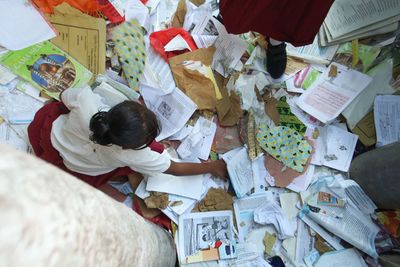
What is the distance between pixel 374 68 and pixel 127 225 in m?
1.47

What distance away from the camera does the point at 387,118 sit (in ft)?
5.14

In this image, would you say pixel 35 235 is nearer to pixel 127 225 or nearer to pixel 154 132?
pixel 127 225

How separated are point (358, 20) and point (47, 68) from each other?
1.36 meters

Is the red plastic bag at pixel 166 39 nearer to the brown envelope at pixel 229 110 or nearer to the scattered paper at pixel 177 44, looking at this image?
the scattered paper at pixel 177 44

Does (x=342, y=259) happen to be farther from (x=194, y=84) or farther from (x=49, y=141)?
(x=49, y=141)

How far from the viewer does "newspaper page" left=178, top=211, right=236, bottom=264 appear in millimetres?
1357

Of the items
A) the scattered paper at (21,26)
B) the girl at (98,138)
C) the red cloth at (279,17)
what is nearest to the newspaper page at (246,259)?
the girl at (98,138)

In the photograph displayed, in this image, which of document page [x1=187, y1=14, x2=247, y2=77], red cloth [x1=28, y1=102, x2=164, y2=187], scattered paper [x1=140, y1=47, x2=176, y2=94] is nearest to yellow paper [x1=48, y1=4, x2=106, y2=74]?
scattered paper [x1=140, y1=47, x2=176, y2=94]

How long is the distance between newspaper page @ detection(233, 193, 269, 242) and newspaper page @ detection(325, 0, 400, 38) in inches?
32.8

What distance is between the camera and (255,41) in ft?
5.53

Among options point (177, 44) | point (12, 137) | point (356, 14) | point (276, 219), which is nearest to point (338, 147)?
point (276, 219)

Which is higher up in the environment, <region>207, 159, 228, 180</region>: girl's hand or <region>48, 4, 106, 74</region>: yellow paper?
<region>48, 4, 106, 74</region>: yellow paper

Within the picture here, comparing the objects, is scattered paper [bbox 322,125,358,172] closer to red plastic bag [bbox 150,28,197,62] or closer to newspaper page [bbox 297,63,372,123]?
newspaper page [bbox 297,63,372,123]

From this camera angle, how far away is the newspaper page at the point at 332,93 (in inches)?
62.4
